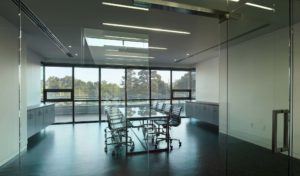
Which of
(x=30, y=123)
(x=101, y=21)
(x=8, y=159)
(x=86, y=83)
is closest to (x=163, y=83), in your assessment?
(x=86, y=83)

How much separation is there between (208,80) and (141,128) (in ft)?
12.3

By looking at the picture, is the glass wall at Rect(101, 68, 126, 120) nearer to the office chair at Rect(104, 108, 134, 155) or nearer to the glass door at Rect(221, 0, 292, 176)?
the office chair at Rect(104, 108, 134, 155)

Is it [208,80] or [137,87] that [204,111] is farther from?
[137,87]

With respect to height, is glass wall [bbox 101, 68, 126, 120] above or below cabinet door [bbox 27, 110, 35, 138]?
above

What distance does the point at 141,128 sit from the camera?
14.3ft

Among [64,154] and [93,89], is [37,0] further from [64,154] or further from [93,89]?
[93,89]

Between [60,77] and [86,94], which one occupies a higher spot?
[60,77]

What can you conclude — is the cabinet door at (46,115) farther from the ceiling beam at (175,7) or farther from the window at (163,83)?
the ceiling beam at (175,7)

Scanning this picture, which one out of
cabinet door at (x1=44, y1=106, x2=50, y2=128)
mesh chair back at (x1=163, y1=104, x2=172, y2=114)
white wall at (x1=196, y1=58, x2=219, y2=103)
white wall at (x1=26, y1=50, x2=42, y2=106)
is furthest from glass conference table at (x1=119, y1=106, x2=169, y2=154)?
white wall at (x1=196, y1=58, x2=219, y2=103)

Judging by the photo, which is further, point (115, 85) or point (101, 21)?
point (115, 85)

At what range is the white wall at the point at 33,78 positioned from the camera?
487 centimetres

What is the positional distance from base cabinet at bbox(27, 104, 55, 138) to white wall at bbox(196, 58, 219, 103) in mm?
5698

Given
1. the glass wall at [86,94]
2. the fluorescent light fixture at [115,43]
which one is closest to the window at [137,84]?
the fluorescent light fixture at [115,43]

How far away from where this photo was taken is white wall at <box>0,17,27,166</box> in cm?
289
